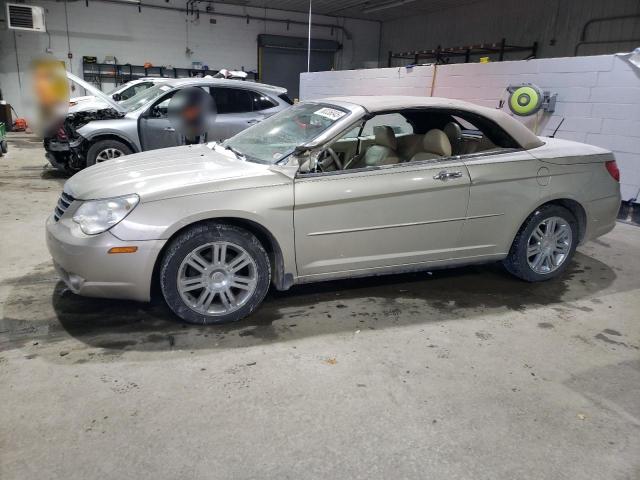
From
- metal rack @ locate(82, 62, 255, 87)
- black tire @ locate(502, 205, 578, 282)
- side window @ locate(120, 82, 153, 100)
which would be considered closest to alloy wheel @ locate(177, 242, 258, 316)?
black tire @ locate(502, 205, 578, 282)

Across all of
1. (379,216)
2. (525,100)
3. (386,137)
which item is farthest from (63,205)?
(525,100)

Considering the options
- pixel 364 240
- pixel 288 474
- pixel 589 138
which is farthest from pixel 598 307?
pixel 589 138

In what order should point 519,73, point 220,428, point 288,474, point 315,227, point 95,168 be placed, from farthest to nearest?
point 519,73, point 95,168, point 315,227, point 220,428, point 288,474

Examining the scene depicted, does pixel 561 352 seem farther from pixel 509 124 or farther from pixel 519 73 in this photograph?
pixel 519 73

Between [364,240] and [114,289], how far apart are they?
1570 millimetres

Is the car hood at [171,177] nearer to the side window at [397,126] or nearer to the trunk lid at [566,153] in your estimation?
the side window at [397,126]

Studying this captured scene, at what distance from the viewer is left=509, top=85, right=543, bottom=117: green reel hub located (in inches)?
265

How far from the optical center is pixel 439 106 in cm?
354

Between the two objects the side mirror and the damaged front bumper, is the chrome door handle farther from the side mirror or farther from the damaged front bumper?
the damaged front bumper

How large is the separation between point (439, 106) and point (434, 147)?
0.96ft

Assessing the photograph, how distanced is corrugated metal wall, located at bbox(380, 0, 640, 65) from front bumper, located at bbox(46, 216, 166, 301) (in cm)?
1265

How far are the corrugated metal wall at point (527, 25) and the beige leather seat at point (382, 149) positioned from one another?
10565mm

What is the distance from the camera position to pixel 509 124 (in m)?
3.70

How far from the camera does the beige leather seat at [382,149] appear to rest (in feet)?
11.6
